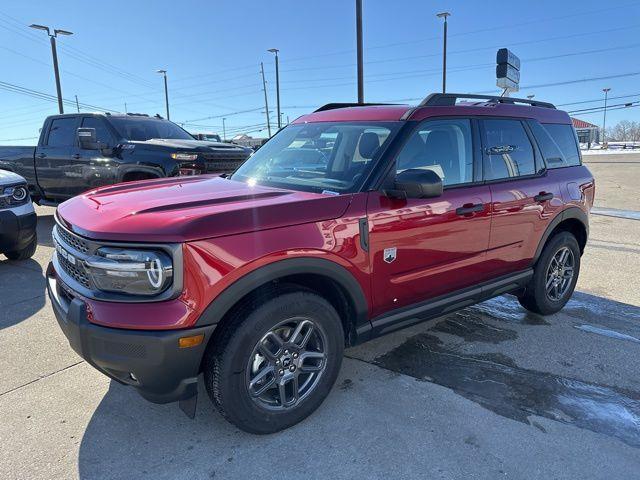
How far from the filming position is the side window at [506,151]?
3656 millimetres

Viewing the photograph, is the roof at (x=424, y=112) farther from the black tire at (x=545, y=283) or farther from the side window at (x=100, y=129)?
the side window at (x=100, y=129)

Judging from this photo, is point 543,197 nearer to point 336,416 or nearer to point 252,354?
point 336,416

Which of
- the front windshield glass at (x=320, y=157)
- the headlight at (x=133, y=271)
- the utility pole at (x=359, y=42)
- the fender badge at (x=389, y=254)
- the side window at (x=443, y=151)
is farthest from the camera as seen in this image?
the utility pole at (x=359, y=42)

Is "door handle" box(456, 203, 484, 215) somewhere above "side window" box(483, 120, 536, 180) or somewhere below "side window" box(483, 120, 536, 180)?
below

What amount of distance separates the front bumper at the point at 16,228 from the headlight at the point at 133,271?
13.6 feet

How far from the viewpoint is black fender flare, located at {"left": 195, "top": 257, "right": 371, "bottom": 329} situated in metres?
2.30

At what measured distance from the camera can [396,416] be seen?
9.37ft

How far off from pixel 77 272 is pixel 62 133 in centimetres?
780

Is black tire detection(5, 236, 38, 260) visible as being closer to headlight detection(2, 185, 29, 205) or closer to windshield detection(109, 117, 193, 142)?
headlight detection(2, 185, 29, 205)

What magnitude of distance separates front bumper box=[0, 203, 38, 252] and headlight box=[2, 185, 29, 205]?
9 centimetres

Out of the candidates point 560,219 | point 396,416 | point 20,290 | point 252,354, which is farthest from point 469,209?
point 20,290

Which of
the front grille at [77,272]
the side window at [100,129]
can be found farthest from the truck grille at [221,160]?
the front grille at [77,272]

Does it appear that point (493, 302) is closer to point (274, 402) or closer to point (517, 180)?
point (517, 180)

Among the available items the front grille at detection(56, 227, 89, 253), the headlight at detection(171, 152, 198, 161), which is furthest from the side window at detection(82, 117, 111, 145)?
the front grille at detection(56, 227, 89, 253)
